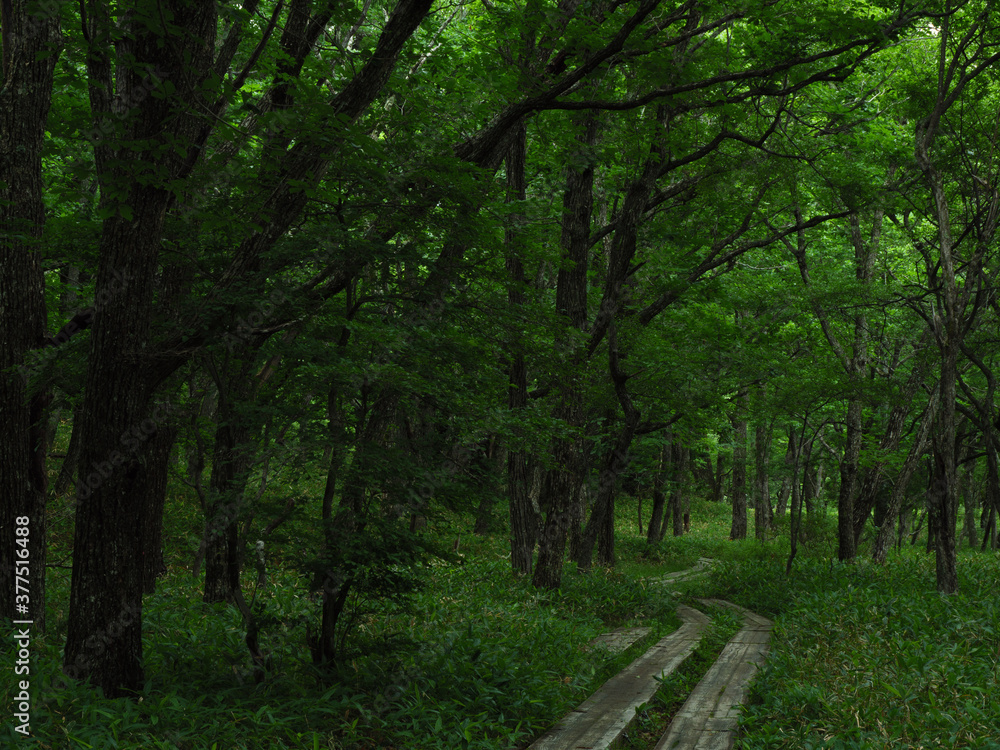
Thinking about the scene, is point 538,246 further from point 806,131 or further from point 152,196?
point 806,131

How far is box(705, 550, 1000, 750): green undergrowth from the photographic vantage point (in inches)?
216

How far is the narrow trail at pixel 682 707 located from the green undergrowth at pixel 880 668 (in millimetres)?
235

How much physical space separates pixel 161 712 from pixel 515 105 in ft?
19.5

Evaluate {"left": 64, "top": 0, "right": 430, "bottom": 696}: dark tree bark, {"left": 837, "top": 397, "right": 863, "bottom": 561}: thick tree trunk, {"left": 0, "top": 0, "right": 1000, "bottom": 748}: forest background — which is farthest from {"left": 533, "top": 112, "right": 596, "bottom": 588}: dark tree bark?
{"left": 837, "top": 397, "right": 863, "bottom": 561}: thick tree trunk

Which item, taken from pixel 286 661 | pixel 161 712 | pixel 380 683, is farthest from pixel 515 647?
pixel 161 712

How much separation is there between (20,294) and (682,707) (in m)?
7.51

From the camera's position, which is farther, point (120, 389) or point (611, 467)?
point (611, 467)

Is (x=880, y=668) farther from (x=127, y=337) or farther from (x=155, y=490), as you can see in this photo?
(x=155, y=490)

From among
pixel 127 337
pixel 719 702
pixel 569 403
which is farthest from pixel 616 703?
pixel 569 403

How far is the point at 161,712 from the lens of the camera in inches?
206

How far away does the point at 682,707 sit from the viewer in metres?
6.69

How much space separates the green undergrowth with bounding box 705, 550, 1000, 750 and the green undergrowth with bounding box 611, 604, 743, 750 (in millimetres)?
782

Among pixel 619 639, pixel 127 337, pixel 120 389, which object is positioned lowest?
pixel 619 639

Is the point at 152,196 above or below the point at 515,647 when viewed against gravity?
above
